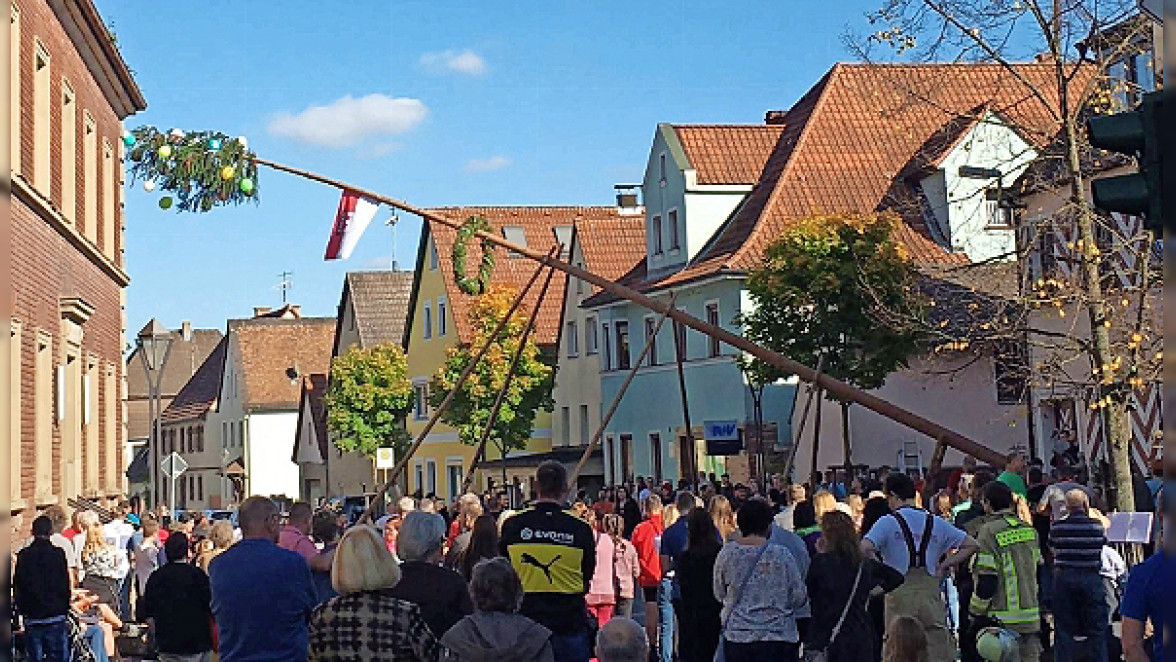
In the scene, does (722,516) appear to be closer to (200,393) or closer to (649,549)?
(649,549)

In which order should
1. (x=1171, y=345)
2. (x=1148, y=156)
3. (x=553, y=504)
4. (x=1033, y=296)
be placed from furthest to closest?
1. (x=1033, y=296)
2. (x=553, y=504)
3. (x=1148, y=156)
4. (x=1171, y=345)

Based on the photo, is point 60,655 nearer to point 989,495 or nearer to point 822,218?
point 989,495

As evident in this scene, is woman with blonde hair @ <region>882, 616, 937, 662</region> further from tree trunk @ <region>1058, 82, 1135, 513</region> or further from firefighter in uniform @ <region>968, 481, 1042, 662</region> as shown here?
tree trunk @ <region>1058, 82, 1135, 513</region>

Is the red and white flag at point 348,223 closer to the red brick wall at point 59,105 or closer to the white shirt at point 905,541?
the red brick wall at point 59,105

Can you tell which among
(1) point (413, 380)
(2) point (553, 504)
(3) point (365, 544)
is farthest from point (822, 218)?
(1) point (413, 380)

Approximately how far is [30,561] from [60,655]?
78 centimetres

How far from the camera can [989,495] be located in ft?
39.1

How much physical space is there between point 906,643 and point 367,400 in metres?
58.2

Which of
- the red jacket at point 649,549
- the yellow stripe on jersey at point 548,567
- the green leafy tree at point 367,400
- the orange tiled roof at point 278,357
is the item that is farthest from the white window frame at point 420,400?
the yellow stripe on jersey at point 548,567

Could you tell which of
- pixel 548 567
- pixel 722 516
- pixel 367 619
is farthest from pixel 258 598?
pixel 722 516

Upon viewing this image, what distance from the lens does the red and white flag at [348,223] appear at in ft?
65.9

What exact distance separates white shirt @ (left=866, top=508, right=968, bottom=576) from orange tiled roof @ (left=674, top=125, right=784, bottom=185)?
1402 inches

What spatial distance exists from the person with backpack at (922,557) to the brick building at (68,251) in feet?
33.3

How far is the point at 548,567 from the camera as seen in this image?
373 inches
